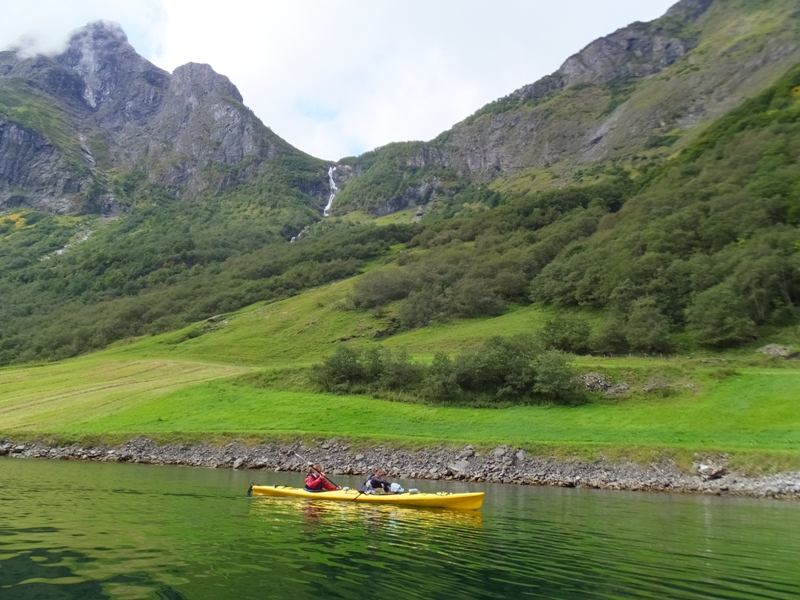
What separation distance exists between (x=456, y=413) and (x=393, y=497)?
2785 cm

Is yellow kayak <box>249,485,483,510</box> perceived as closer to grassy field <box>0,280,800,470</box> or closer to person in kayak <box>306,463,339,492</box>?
person in kayak <box>306,463,339,492</box>

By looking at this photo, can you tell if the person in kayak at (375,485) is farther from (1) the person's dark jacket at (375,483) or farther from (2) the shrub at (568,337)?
(2) the shrub at (568,337)

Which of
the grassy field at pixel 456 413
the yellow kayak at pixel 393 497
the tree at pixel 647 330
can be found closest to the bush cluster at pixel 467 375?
the grassy field at pixel 456 413

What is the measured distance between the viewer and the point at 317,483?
30.9 m

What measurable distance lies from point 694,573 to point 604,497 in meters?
19.6

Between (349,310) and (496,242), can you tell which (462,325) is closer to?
(349,310)

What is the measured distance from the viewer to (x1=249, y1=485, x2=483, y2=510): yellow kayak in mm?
26703

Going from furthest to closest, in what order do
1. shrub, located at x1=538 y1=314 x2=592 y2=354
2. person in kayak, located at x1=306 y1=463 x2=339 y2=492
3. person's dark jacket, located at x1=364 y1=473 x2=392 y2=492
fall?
shrub, located at x1=538 y1=314 x2=592 y2=354 < person in kayak, located at x1=306 y1=463 x2=339 y2=492 < person's dark jacket, located at x1=364 y1=473 x2=392 y2=492

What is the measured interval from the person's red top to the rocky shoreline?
13.6m

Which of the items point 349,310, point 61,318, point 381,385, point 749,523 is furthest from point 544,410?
point 61,318

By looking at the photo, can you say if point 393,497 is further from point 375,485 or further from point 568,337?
point 568,337

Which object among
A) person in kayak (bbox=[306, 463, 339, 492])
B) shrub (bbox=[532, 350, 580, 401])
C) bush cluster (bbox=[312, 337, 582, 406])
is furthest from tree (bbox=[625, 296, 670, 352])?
person in kayak (bbox=[306, 463, 339, 492])

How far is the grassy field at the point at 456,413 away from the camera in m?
43.6

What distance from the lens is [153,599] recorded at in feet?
36.0
